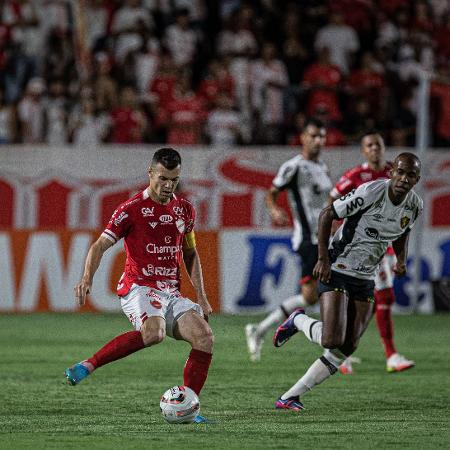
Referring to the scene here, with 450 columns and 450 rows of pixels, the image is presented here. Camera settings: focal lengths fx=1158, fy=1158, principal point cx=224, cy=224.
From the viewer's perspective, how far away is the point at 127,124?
1720 centimetres

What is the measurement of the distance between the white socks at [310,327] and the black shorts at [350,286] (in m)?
0.26

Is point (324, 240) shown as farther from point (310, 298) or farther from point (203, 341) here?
point (310, 298)

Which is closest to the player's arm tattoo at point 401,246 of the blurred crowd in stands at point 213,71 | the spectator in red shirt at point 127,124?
the blurred crowd in stands at point 213,71

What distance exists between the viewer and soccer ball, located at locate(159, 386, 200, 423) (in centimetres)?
727

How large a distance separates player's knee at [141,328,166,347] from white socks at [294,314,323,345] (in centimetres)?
133

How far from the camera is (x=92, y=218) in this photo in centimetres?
1706

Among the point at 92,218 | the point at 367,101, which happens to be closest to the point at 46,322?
the point at 92,218

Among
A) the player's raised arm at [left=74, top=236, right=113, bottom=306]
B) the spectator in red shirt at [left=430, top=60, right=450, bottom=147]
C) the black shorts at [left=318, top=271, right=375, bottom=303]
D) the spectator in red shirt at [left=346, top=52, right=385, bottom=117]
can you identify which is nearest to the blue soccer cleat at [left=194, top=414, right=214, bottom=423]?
the player's raised arm at [left=74, top=236, right=113, bottom=306]

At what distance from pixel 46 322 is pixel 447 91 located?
704cm

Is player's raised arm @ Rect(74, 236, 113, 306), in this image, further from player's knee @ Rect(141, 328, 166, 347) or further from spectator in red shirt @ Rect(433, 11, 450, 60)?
spectator in red shirt @ Rect(433, 11, 450, 60)

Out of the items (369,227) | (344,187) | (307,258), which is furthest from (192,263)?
(307,258)

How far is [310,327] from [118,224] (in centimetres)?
172

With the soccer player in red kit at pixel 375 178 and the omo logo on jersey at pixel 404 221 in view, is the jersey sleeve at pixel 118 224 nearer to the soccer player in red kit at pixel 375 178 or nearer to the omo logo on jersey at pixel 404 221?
the omo logo on jersey at pixel 404 221

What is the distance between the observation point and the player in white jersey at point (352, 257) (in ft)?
27.0
